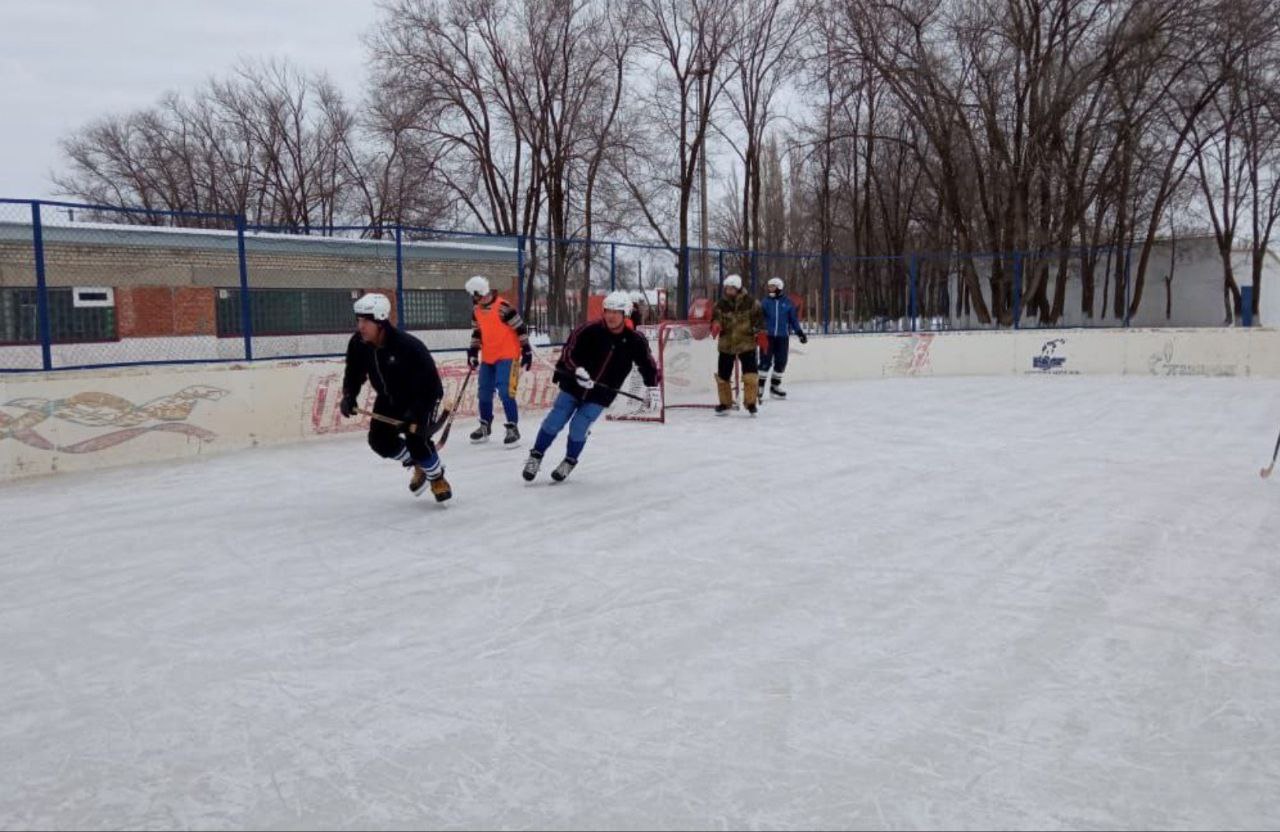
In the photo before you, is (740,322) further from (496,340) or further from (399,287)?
(399,287)

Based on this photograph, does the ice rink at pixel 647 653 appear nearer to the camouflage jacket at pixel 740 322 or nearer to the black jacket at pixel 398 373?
the black jacket at pixel 398 373

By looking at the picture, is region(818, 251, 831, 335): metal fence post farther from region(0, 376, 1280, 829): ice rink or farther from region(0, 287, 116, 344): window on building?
region(0, 287, 116, 344): window on building

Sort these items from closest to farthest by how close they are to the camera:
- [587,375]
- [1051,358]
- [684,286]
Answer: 1. [587,375]
2. [684,286]
3. [1051,358]

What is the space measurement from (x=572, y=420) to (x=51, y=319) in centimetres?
548

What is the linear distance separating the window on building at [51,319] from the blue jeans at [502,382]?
3.88 metres

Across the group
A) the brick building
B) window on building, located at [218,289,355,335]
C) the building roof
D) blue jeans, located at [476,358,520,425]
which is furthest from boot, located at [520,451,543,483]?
the building roof

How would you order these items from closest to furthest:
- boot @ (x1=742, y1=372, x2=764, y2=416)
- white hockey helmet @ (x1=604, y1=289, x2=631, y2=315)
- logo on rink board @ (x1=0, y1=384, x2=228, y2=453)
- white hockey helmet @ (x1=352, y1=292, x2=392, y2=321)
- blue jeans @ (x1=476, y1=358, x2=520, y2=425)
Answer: white hockey helmet @ (x1=352, y1=292, x2=392, y2=321) < white hockey helmet @ (x1=604, y1=289, x2=631, y2=315) < logo on rink board @ (x1=0, y1=384, x2=228, y2=453) < blue jeans @ (x1=476, y1=358, x2=520, y2=425) < boot @ (x1=742, y1=372, x2=764, y2=416)

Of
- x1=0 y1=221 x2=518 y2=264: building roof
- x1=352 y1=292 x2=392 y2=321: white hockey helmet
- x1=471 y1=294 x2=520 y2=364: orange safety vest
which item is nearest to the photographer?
x1=352 y1=292 x2=392 y2=321: white hockey helmet

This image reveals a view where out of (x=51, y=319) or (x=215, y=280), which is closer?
(x=51, y=319)

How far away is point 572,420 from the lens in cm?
789

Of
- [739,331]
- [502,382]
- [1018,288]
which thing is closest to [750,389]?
[739,331]

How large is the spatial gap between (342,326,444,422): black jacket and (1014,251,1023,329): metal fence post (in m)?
16.8

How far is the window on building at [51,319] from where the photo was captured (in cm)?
899

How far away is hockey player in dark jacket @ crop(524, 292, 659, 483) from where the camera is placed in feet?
25.3
